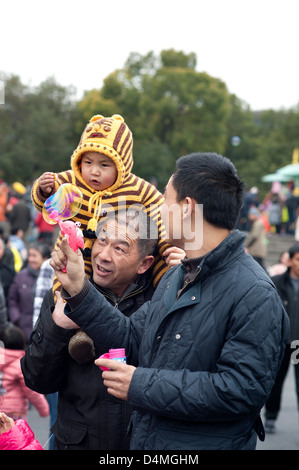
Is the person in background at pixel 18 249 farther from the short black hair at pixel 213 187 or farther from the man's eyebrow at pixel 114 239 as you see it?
the short black hair at pixel 213 187

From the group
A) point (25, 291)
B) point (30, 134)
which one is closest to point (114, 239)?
point (25, 291)

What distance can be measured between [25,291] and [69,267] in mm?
4991

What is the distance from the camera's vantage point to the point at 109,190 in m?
2.95

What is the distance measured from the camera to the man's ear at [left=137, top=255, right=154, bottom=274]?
9.22 ft

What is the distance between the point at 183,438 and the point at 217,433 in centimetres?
11

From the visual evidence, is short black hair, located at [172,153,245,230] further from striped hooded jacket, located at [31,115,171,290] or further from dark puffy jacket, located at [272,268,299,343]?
dark puffy jacket, located at [272,268,299,343]

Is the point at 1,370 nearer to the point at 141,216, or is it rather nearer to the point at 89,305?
the point at 141,216

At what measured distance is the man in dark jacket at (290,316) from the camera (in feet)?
21.1

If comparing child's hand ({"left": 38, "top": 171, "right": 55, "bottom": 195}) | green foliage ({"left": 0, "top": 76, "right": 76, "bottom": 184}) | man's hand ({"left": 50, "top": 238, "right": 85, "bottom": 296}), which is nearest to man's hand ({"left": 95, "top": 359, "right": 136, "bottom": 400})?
man's hand ({"left": 50, "top": 238, "right": 85, "bottom": 296})

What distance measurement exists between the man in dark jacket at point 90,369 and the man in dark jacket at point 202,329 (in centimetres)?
36

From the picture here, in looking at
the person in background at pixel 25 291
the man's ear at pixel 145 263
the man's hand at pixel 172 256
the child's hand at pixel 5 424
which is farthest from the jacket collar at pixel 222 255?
the person in background at pixel 25 291

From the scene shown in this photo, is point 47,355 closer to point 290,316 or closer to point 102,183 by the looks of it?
point 102,183

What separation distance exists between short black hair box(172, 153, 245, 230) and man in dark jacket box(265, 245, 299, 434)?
4428mm
